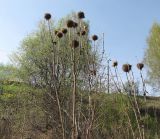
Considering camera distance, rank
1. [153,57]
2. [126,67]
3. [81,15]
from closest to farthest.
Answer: [126,67] → [81,15] → [153,57]

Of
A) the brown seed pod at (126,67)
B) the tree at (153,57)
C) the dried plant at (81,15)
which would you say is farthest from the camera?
the tree at (153,57)

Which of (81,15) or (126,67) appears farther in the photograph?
(81,15)

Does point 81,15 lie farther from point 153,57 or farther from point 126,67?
point 153,57

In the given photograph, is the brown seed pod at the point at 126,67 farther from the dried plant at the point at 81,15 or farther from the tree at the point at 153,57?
the tree at the point at 153,57

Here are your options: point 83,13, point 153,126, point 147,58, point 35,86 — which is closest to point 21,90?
point 35,86

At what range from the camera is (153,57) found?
2692 cm

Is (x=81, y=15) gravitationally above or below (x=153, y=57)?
below

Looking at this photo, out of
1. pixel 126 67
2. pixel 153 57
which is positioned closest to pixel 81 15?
pixel 126 67

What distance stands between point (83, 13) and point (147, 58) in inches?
910

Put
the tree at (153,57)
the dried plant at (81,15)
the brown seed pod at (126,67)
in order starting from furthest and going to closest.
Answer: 1. the tree at (153,57)
2. the dried plant at (81,15)
3. the brown seed pod at (126,67)

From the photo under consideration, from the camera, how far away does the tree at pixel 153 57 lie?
2680 cm

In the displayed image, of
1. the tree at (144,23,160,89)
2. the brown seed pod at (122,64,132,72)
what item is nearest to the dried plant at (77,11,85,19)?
the brown seed pod at (122,64,132,72)

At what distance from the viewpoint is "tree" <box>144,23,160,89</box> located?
87.9ft

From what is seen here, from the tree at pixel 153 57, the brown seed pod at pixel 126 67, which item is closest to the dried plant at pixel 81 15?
the brown seed pod at pixel 126 67
